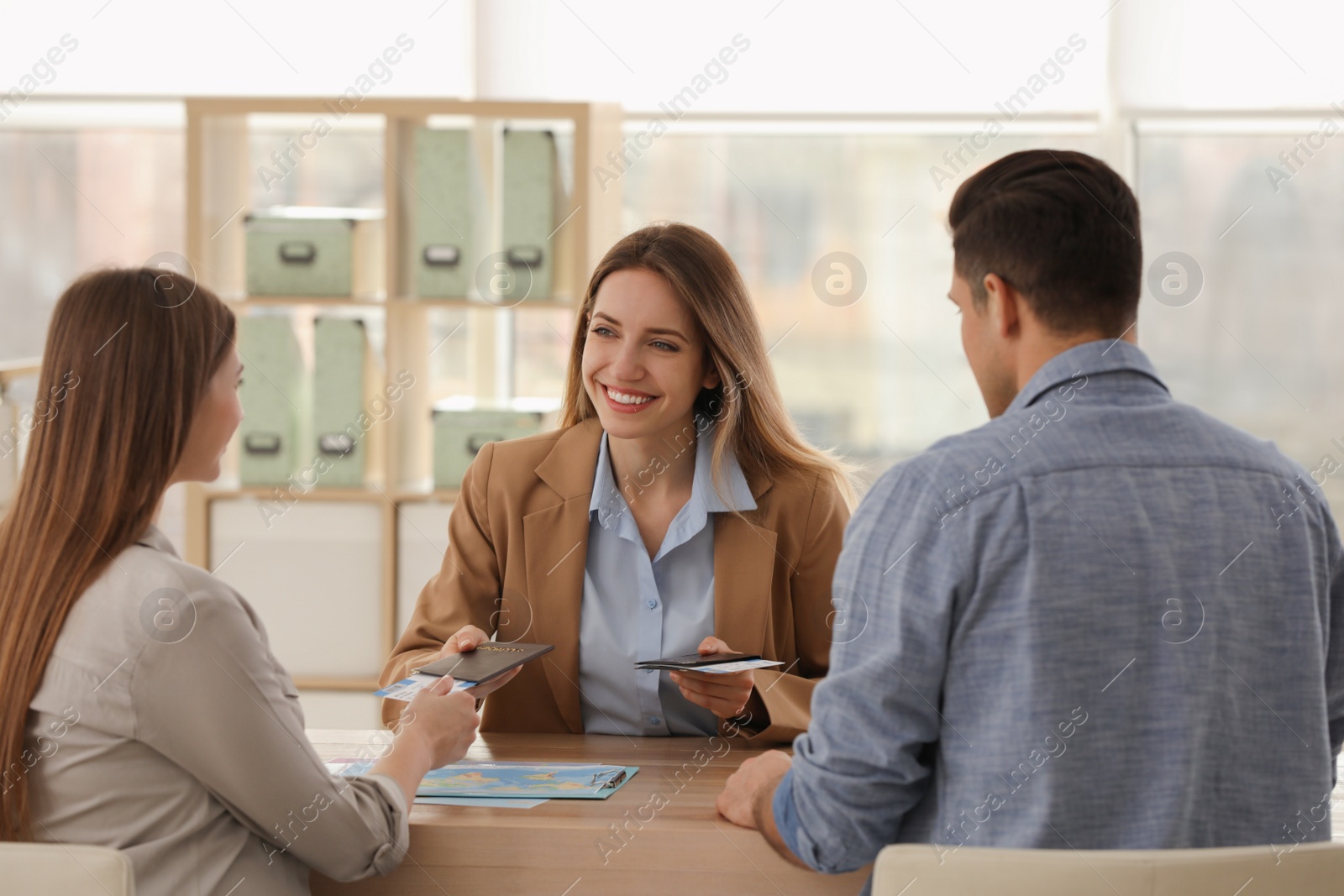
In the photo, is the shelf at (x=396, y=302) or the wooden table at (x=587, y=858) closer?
the wooden table at (x=587, y=858)

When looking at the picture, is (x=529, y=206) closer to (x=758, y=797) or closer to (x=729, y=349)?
(x=729, y=349)

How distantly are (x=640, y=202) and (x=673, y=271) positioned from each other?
2571mm

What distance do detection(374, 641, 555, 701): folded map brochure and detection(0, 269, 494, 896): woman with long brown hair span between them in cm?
30

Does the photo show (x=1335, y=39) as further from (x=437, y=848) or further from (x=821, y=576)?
(x=437, y=848)

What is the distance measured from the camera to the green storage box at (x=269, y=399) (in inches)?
151

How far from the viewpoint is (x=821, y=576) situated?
7.00ft

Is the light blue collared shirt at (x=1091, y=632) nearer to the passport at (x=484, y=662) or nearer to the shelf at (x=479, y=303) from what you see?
the passport at (x=484, y=662)

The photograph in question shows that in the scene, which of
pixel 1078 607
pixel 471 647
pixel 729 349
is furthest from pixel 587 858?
pixel 729 349

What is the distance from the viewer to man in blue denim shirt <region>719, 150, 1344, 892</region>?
1138 millimetres

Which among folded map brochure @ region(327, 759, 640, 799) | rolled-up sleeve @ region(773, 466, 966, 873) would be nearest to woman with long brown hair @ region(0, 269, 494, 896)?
folded map brochure @ region(327, 759, 640, 799)

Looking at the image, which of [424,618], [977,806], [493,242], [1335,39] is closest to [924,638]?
[977,806]

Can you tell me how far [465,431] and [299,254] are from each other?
798 mm

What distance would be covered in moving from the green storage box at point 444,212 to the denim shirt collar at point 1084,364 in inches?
113

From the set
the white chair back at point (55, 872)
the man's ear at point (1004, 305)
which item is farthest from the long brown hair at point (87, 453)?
the man's ear at point (1004, 305)
